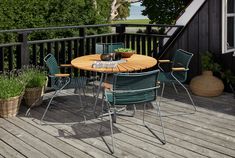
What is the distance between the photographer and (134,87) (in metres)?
3.62

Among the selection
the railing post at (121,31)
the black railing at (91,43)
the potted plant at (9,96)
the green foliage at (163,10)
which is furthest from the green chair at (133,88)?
the green foliage at (163,10)

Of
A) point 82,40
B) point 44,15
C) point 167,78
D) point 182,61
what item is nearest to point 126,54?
point 167,78

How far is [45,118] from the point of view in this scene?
463 centimetres

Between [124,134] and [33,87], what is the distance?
1.81 metres

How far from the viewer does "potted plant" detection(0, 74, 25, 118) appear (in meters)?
4.55

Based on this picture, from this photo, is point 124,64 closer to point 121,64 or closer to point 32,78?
point 121,64

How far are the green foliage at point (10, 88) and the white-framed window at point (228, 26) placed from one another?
328 centimetres

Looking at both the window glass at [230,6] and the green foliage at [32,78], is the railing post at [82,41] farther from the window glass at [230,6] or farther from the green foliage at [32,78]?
the window glass at [230,6]

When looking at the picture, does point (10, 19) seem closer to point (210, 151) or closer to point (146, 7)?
point (210, 151)

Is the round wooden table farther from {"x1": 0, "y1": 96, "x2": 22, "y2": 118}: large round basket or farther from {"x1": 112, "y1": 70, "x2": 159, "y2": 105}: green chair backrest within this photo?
{"x1": 0, "y1": 96, "x2": 22, "y2": 118}: large round basket

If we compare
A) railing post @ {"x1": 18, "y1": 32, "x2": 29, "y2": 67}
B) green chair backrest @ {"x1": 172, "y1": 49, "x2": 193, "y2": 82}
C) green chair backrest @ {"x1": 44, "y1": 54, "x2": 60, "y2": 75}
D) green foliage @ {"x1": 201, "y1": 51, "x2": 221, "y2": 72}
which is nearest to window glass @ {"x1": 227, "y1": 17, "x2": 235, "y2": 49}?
green foliage @ {"x1": 201, "y1": 51, "x2": 221, "y2": 72}

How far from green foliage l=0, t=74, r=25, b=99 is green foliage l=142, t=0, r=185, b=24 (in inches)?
443

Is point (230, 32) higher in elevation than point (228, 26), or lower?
lower

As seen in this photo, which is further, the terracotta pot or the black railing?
the black railing
